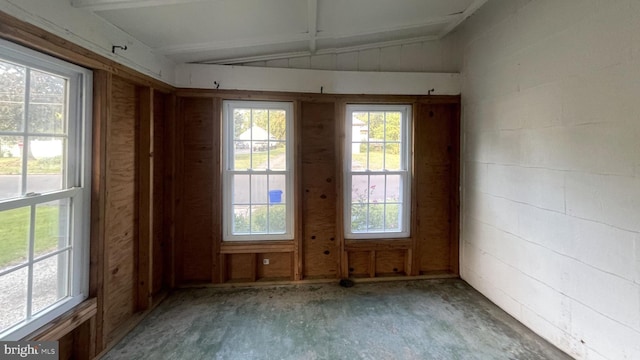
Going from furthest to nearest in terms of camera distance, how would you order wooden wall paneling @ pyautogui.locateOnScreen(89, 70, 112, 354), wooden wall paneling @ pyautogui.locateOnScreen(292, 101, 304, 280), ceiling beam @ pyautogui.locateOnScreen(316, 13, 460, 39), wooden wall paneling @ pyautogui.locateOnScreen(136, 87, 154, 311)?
wooden wall paneling @ pyautogui.locateOnScreen(292, 101, 304, 280), ceiling beam @ pyautogui.locateOnScreen(316, 13, 460, 39), wooden wall paneling @ pyautogui.locateOnScreen(136, 87, 154, 311), wooden wall paneling @ pyautogui.locateOnScreen(89, 70, 112, 354)

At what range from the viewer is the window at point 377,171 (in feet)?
10.8

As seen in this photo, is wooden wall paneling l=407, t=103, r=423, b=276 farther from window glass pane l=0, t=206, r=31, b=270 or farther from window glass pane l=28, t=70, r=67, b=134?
window glass pane l=0, t=206, r=31, b=270

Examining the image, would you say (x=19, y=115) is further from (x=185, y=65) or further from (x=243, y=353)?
(x=243, y=353)

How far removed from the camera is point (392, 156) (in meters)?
3.35

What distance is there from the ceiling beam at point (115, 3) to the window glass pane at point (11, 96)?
55 centimetres

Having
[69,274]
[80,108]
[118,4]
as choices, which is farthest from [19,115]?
[69,274]

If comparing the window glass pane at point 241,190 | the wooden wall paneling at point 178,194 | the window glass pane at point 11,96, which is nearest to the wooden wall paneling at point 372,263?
the window glass pane at point 241,190

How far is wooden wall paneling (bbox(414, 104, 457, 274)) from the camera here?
3.34 meters

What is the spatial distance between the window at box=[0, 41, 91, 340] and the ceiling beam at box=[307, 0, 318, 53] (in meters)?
1.66

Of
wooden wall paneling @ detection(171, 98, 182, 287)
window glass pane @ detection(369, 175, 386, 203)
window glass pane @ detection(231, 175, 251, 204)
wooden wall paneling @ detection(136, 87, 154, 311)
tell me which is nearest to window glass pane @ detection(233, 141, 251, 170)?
window glass pane @ detection(231, 175, 251, 204)

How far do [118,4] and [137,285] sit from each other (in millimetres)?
2260

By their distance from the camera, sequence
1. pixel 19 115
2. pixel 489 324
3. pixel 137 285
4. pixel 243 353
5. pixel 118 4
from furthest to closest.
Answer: pixel 137 285, pixel 489 324, pixel 243 353, pixel 118 4, pixel 19 115

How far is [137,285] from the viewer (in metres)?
2.57

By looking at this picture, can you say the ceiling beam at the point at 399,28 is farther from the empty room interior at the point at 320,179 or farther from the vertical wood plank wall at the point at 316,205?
the vertical wood plank wall at the point at 316,205
